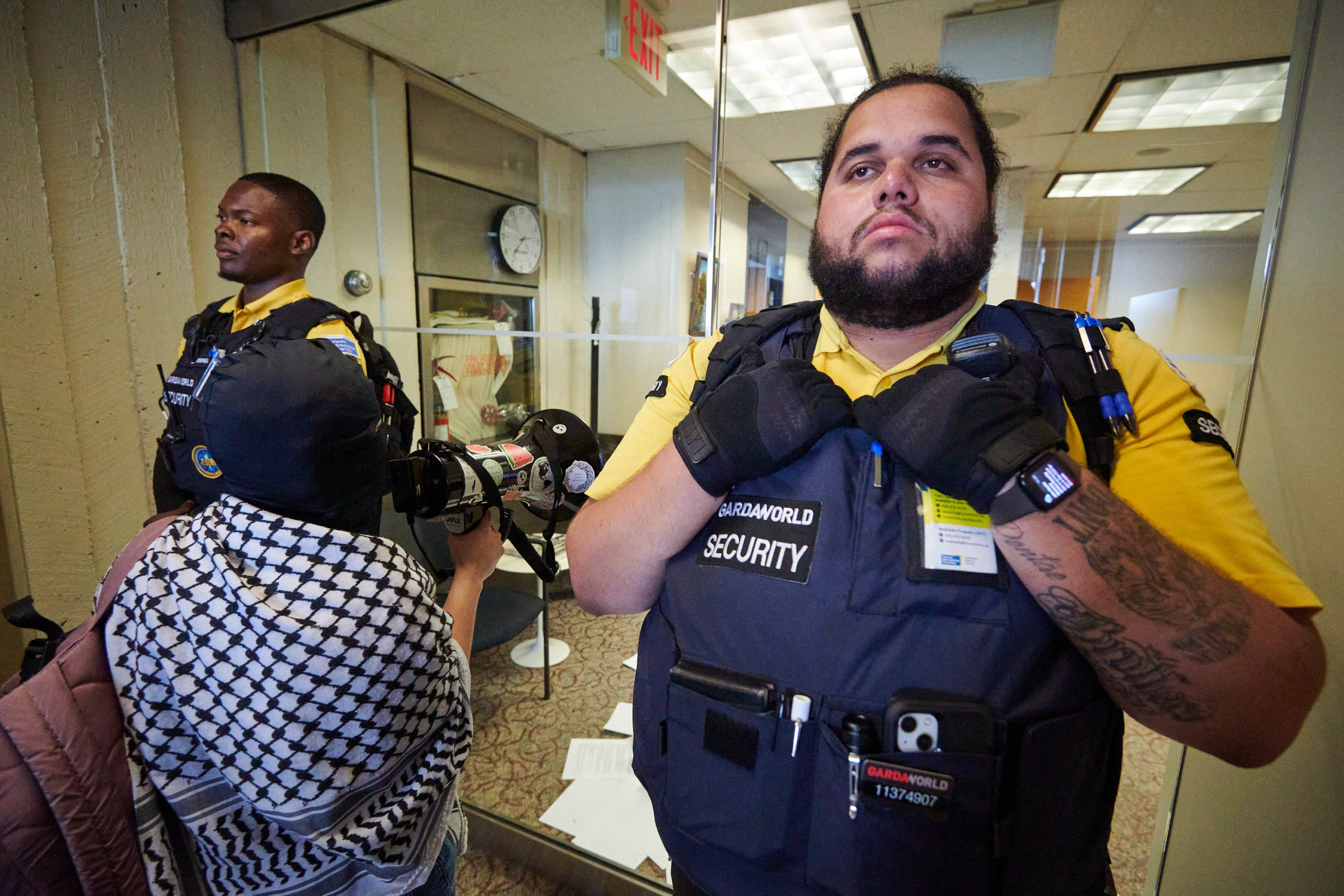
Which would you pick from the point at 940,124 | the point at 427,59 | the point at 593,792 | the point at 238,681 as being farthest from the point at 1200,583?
the point at 427,59

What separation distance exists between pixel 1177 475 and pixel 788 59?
61.0 inches

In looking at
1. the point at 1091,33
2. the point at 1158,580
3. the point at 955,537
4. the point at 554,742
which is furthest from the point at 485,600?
the point at 1091,33

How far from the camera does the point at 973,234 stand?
2.69ft

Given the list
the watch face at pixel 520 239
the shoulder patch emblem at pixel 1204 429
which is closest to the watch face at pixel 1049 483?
the shoulder patch emblem at pixel 1204 429

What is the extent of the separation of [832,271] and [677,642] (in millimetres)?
560

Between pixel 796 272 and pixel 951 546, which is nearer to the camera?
pixel 951 546

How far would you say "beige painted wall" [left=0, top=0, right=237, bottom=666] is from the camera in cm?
191

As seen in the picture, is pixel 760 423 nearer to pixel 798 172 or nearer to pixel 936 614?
pixel 936 614

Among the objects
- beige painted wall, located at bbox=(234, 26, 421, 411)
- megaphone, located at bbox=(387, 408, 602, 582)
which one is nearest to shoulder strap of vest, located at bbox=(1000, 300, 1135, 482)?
megaphone, located at bbox=(387, 408, 602, 582)

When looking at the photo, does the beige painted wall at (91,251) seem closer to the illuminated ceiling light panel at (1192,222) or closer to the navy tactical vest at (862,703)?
the navy tactical vest at (862,703)

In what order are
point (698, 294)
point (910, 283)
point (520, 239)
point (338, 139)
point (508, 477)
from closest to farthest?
point (910, 283)
point (508, 477)
point (698, 294)
point (520, 239)
point (338, 139)

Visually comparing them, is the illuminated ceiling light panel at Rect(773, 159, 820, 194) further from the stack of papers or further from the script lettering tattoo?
the stack of papers

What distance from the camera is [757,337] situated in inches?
33.8

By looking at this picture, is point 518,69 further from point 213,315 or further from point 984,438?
point 984,438
